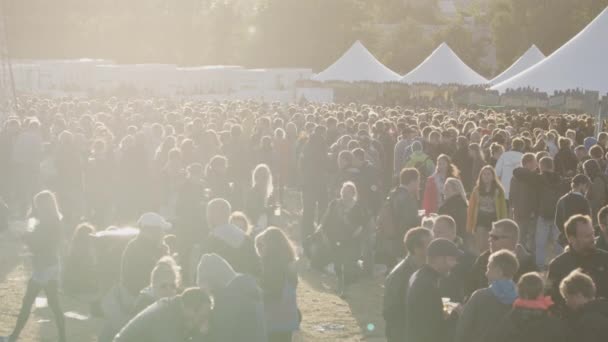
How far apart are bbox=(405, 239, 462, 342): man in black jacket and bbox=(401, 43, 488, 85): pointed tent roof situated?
32673 millimetres

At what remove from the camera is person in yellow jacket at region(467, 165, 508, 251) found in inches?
487

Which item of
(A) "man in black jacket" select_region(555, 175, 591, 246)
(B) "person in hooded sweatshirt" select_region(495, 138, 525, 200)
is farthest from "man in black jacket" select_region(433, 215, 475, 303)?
(B) "person in hooded sweatshirt" select_region(495, 138, 525, 200)

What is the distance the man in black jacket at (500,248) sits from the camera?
814 centimetres

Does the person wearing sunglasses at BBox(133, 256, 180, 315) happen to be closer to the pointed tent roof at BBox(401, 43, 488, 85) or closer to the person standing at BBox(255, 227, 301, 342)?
the person standing at BBox(255, 227, 301, 342)

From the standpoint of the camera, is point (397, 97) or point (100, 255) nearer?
point (100, 255)

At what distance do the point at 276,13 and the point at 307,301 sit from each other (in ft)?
226

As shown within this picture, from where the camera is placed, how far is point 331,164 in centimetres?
1709

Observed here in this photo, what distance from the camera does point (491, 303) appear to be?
22.1 feet

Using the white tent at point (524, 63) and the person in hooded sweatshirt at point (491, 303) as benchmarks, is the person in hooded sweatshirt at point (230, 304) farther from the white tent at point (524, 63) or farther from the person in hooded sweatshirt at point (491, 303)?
the white tent at point (524, 63)

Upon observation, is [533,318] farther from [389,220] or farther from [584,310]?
[389,220]

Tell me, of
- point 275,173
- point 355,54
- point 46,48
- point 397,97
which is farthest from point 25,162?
point 46,48

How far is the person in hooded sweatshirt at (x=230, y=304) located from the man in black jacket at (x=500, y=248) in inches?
77.0

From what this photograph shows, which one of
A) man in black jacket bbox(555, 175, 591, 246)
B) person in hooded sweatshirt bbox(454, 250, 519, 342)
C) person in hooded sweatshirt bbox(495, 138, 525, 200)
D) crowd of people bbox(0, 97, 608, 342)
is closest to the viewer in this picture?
person in hooded sweatshirt bbox(454, 250, 519, 342)

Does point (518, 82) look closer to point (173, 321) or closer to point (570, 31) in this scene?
point (173, 321)
